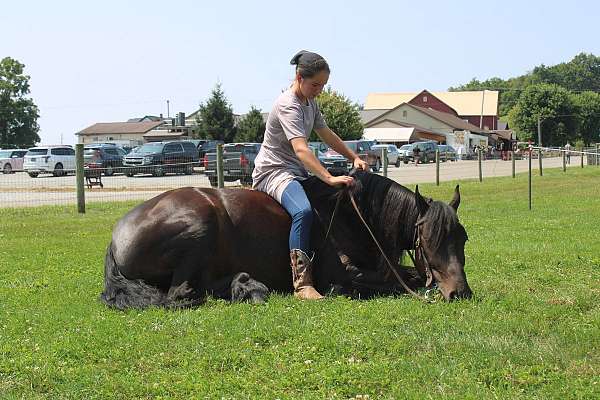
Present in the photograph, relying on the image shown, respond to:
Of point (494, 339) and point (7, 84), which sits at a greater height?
point (7, 84)

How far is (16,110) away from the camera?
84.9 m

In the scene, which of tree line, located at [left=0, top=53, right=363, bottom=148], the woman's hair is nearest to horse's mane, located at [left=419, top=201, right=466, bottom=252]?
the woman's hair

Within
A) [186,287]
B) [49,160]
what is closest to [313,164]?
[186,287]

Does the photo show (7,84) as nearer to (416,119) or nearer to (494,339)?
(416,119)

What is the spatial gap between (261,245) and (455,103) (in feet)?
422

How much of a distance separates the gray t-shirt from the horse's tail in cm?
140

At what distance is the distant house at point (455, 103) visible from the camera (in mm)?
121469

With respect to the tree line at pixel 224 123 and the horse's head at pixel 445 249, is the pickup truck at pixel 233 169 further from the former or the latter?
the tree line at pixel 224 123

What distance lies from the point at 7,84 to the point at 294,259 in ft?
284

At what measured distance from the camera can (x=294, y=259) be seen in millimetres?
6453

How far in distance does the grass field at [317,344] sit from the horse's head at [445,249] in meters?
0.16

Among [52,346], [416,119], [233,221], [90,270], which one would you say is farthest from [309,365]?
[416,119]

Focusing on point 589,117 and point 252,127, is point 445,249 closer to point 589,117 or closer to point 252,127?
point 252,127

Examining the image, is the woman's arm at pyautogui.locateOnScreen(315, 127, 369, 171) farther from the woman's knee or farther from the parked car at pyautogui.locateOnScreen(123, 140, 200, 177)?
the parked car at pyautogui.locateOnScreen(123, 140, 200, 177)
